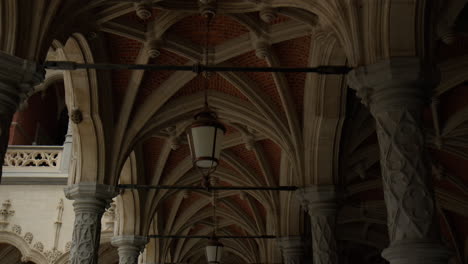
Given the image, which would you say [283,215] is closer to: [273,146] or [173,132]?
[273,146]

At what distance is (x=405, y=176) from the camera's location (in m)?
4.93

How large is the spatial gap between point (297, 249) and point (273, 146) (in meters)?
2.44

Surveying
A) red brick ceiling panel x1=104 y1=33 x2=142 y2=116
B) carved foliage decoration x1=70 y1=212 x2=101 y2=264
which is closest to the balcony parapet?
red brick ceiling panel x1=104 y1=33 x2=142 y2=116

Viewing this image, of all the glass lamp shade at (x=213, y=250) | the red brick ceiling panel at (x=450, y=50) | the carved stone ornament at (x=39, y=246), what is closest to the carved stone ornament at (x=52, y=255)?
the carved stone ornament at (x=39, y=246)

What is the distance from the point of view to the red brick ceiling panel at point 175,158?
532 inches

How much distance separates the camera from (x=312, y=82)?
29.4 ft

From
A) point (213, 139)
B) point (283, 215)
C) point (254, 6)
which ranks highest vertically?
point (254, 6)

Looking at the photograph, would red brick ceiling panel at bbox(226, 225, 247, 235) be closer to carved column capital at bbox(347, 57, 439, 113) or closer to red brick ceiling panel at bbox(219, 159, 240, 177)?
red brick ceiling panel at bbox(219, 159, 240, 177)

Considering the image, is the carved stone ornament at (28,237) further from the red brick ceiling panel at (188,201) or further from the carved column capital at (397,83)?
the carved column capital at (397,83)

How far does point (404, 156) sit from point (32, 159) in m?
15.7

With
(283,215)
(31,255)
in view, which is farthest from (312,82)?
(31,255)

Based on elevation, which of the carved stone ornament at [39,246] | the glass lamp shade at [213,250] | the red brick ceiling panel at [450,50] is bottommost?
the glass lamp shade at [213,250]

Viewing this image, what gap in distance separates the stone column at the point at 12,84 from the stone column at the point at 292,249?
738 centimetres

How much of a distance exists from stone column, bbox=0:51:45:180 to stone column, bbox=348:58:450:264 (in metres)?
3.23
